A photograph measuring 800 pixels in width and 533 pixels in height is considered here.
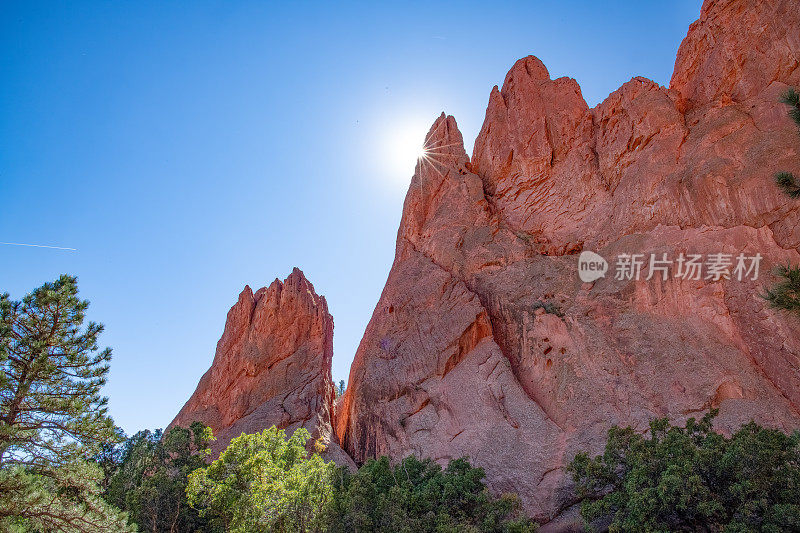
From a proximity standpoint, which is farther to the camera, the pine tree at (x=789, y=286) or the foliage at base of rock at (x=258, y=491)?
the foliage at base of rock at (x=258, y=491)

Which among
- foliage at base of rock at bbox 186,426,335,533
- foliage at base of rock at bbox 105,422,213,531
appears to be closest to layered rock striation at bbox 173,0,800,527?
foliage at base of rock at bbox 105,422,213,531

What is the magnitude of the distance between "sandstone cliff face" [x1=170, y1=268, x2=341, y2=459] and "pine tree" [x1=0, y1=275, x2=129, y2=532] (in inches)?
746

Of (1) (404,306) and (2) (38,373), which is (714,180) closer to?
(1) (404,306)

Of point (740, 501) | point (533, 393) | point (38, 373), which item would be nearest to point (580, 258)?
point (533, 393)

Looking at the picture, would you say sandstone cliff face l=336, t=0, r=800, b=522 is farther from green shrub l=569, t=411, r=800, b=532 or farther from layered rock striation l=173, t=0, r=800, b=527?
green shrub l=569, t=411, r=800, b=532

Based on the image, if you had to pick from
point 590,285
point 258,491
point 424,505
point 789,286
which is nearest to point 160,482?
point 258,491

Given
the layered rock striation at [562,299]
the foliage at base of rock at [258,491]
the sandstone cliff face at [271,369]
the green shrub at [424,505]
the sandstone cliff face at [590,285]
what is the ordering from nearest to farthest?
1. the green shrub at [424,505]
2. the foliage at base of rock at [258,491]
3. the sandstone cliff face at [590,285]
4. the layered rock striation at [562,299]
5. the sandstone cliff face at [271,369]

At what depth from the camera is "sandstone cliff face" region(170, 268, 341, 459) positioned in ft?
116

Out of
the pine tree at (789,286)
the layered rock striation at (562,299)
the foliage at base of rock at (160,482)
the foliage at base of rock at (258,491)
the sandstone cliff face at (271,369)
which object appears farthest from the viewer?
the sandstone cliff face at (271,369)

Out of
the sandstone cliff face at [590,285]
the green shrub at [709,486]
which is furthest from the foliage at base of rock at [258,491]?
the green shrub at [709,486]

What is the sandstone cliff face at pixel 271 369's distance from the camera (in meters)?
35.3

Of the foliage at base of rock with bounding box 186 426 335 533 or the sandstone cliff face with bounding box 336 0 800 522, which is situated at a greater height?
the sandstone cliff face with bounding box 336 0 800 522

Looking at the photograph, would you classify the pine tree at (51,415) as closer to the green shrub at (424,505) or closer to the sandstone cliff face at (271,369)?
the green shrub at (424,505)

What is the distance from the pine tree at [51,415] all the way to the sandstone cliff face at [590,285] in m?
18.5
